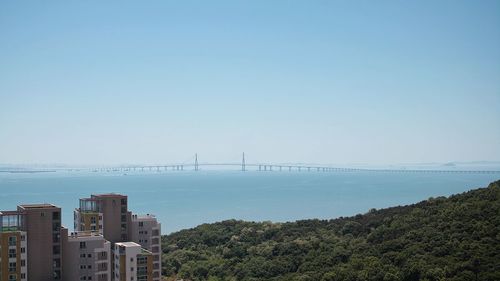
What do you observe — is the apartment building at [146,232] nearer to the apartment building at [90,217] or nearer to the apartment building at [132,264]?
the apartment building at [90,217]

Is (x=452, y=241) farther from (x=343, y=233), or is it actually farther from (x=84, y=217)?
(x=84, y=217)

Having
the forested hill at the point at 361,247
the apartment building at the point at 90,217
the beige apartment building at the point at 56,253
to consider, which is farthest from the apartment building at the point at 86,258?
the forested hill at the point at 361,247

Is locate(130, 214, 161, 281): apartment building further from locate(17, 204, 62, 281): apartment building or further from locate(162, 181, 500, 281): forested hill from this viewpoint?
locate(162, 181, 500, 281): forested hill

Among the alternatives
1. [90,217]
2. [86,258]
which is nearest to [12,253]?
[86,258]

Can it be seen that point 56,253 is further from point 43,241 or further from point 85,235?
point 85,235

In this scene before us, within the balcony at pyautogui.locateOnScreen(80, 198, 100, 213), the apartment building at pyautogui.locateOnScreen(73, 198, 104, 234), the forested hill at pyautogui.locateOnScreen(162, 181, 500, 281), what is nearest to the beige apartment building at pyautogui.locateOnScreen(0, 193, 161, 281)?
the apartment building at pyautogui.locateOnScreen(73, 198, 104, 234)
